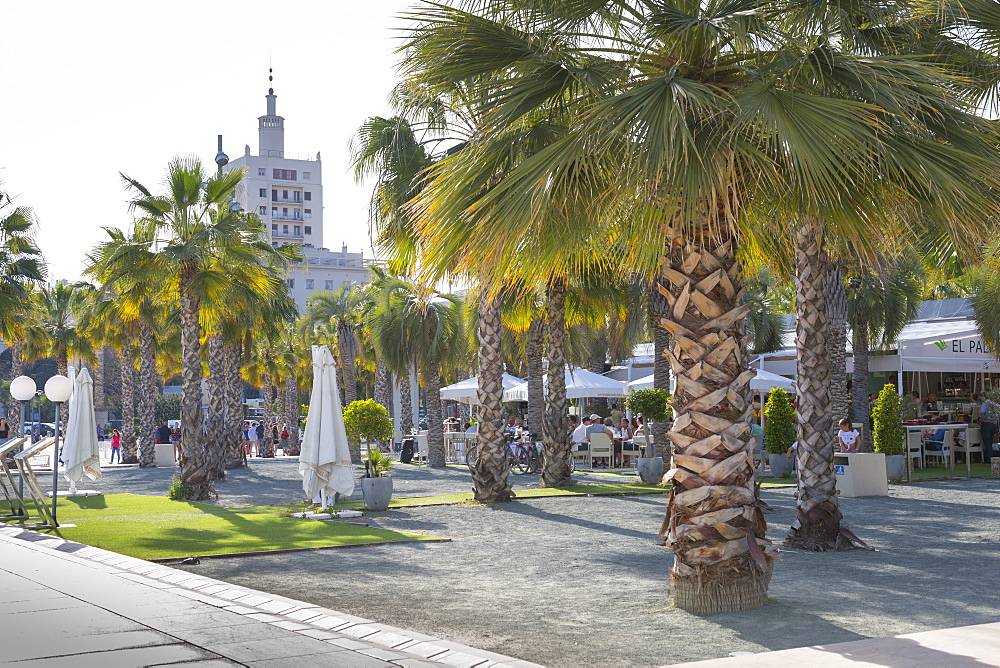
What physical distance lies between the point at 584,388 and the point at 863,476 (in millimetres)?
11568

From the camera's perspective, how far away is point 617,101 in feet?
20.0

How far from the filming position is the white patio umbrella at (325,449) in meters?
14.7

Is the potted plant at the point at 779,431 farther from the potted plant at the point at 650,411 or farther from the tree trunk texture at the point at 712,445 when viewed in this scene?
the tree trunk texture at the point at 712,445

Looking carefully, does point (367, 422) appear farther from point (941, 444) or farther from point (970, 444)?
point (970, 444)

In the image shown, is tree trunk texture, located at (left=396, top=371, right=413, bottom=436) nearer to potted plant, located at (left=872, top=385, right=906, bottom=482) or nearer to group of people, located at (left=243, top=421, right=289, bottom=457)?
group of people, located at (left=243, top=421, right=289, bottom=457)

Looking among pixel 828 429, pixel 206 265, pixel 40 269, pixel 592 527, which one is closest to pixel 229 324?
pixel 40 269

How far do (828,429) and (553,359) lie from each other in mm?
8423

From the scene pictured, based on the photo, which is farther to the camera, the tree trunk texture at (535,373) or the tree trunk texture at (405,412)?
the tree trunk texture at (405,412)

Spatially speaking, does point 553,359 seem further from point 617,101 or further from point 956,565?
point 617,101

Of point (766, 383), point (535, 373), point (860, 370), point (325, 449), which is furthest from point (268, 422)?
point (325, 449)

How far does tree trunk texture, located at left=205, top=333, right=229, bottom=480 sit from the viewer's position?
22656 millimetres

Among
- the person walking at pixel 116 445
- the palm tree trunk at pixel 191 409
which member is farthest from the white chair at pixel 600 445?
the person walking at pixel 116 445

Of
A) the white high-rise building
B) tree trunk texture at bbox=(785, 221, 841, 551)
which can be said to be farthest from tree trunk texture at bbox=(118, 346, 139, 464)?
the white high-rise building

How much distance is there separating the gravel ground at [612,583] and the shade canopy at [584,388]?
479 inches
